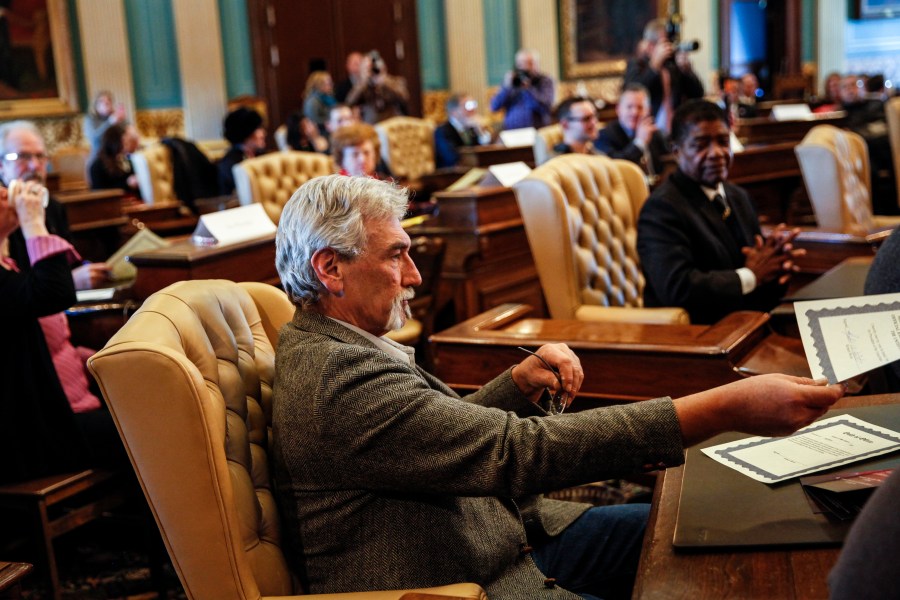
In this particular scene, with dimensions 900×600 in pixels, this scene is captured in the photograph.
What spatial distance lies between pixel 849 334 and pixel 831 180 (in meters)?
3.43

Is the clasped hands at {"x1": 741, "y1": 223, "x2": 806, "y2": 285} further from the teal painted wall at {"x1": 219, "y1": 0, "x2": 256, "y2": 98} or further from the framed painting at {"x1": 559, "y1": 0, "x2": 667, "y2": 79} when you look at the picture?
the framed painting at {"x1": 559, "y1": 0, "x2": 667, "y2": 79}

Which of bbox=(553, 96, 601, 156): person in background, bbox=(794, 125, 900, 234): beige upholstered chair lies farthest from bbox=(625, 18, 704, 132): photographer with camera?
bbox=(794, 125, 900, 234): beige upholstered chair

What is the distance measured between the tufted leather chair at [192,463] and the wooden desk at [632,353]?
0.97m

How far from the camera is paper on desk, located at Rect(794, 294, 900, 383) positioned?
1.38 m

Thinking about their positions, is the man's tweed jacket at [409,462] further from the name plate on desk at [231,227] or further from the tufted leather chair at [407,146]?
the tufted leather chair at [407,146]

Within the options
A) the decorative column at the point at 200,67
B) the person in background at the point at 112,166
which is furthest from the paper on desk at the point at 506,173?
the decorative column at the point at 200,67

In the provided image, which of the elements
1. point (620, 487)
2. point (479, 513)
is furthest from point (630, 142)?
point (479, 513)

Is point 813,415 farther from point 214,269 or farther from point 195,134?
point 195,134

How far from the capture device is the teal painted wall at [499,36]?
42.8ft

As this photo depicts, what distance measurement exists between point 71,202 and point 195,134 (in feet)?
16.8

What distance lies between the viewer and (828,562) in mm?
1205

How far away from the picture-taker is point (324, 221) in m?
1.57

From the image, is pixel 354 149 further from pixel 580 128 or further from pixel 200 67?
pixel 200 67

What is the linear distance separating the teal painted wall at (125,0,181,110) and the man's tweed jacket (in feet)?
30.6
